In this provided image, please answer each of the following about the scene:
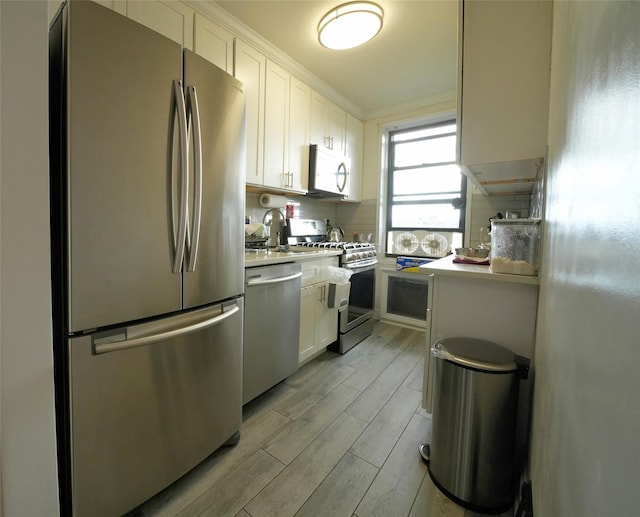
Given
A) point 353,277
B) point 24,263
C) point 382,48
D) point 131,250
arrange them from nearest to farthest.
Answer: point 24,263, point 131,250, point 382,48, point 353,277

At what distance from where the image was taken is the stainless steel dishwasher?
169cm

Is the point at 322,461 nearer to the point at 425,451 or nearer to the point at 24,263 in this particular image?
the point at 425,451

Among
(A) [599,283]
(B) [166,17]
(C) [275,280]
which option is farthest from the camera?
A: (C) [275,280]

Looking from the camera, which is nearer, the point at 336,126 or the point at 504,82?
the point at 504,82

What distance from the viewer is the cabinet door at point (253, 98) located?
2129 millimetres

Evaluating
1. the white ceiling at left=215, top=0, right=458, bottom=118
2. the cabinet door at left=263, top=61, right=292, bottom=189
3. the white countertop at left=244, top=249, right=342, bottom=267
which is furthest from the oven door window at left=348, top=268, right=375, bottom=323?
the white ceiling at left=215, top=0, right=458, bottom=118

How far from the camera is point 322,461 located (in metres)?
1.41

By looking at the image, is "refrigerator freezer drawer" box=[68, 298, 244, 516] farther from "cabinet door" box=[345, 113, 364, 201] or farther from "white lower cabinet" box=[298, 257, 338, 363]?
"cabinet door" box=[345, 113, 364, 201]

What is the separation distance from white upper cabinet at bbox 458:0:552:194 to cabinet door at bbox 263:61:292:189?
4.89 feet

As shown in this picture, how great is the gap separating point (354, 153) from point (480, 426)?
3.13 meters

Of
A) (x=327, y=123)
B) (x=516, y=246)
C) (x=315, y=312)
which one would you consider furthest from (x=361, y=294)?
(x=327, y=123)

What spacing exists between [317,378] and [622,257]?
215 cm

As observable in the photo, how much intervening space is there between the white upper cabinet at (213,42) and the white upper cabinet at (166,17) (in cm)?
4

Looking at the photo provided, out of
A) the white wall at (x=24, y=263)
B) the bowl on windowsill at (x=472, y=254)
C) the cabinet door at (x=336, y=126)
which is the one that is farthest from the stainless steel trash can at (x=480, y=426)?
the cabinet door at (x=336, y=126)
